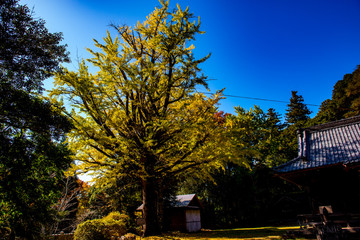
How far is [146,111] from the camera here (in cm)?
802

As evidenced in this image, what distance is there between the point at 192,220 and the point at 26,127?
21.1m

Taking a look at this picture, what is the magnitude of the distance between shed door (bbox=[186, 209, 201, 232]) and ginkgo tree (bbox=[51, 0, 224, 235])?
14336mm

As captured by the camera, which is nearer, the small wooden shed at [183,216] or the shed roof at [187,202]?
the small wooden shed at [183,216]

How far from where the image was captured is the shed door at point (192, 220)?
20.7 meters

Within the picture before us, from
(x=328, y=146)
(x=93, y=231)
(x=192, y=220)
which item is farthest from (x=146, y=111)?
(x=192, y=220)

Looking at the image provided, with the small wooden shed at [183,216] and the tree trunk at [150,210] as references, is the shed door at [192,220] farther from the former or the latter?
the tree trunk at [150,210]

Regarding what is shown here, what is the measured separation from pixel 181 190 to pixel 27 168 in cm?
2892

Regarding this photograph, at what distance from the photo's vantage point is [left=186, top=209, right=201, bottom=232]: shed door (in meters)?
20.7

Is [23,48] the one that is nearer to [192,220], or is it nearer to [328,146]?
[328,146]

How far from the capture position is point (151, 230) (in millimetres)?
7957

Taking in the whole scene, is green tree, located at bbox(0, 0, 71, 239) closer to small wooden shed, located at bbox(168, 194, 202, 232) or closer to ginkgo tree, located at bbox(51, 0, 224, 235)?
ginkgo tree, located at bbox(51, 0, 224, 235)

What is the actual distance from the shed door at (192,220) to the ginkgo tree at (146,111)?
564 inches

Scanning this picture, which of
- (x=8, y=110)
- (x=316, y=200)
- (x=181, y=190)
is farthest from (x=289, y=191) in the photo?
(x=8, y=110)

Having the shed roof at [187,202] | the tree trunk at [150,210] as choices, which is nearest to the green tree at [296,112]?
the shed roof at [187,202]
